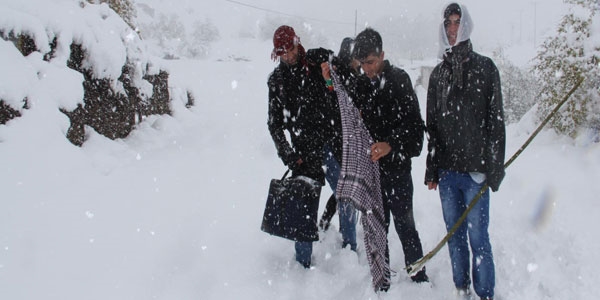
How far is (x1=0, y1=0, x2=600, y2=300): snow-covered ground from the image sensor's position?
3.22 meters

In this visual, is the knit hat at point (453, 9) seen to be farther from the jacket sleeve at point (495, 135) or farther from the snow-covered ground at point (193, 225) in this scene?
the snow-covered ground at point (193, 225)

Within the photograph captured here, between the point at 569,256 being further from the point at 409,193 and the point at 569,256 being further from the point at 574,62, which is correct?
the point at 574,62

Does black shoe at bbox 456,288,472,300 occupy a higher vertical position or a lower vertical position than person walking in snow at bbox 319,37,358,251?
lower

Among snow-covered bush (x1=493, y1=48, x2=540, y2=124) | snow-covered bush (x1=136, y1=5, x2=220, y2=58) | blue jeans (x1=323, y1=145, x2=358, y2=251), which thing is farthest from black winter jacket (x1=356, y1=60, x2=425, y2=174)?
snow-covered bush (x1=136, y1=5, x2=220, y2=58)

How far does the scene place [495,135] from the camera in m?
2.67

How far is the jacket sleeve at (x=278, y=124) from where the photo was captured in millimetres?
3463

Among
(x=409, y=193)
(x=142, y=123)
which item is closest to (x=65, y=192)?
(x=409, y=193)

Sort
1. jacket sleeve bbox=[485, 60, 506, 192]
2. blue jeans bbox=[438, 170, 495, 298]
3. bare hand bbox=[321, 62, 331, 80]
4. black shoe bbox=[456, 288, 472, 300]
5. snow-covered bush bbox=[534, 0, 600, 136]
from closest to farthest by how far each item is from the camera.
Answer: jacket sleeve bbox=[485, 60, 506, 192] → blue jeans bbox=[438, 170, 495, 298] → black shoe bbox=[456, 288, 472, 300] → bare hand bbox=[321, 62, 331, 80] → snow-covered bush bbox=[534, 0, 600, 136]

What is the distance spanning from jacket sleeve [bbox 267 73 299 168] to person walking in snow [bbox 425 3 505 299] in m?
1.22

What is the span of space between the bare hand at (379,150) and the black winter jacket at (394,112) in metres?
0.06

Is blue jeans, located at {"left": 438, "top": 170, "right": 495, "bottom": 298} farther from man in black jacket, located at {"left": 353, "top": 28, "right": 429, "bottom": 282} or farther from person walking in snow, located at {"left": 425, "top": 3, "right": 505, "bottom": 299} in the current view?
man in black jacket, located at {"left": 353, "top": 28, "right": 429, "bottom": 282}

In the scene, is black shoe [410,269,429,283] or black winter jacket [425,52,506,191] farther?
black shoe [410,269,429,283]

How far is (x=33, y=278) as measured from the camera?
3199mm

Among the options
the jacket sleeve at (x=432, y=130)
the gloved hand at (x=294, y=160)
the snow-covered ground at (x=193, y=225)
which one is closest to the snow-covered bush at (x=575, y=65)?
the snow-covered ground at (x=193, y=225)
